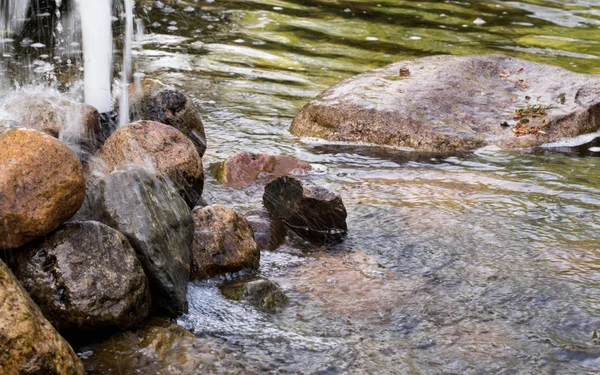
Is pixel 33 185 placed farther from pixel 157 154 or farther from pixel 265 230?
pixel 265 230

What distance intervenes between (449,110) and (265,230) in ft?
11.7

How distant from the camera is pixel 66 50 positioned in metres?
11.1

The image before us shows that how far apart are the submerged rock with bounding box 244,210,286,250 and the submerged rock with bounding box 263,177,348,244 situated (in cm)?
9

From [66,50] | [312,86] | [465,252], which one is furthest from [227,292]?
[66,50]

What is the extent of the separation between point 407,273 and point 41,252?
2368 millimetres

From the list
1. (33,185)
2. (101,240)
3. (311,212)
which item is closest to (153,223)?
(101,240)

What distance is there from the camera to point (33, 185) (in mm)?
4125

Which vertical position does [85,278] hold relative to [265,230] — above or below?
above

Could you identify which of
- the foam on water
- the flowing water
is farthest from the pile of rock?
the foam on water

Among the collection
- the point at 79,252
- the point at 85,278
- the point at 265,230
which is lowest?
the point at 265,230

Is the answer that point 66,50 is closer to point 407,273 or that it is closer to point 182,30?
point 182,30

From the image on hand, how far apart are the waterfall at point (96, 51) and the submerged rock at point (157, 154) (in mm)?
766

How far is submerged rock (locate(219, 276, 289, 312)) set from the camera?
4.59m

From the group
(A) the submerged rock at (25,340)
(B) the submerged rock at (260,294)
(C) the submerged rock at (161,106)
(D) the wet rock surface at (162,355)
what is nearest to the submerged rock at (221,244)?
(B) the submerged rock at (260,294)
